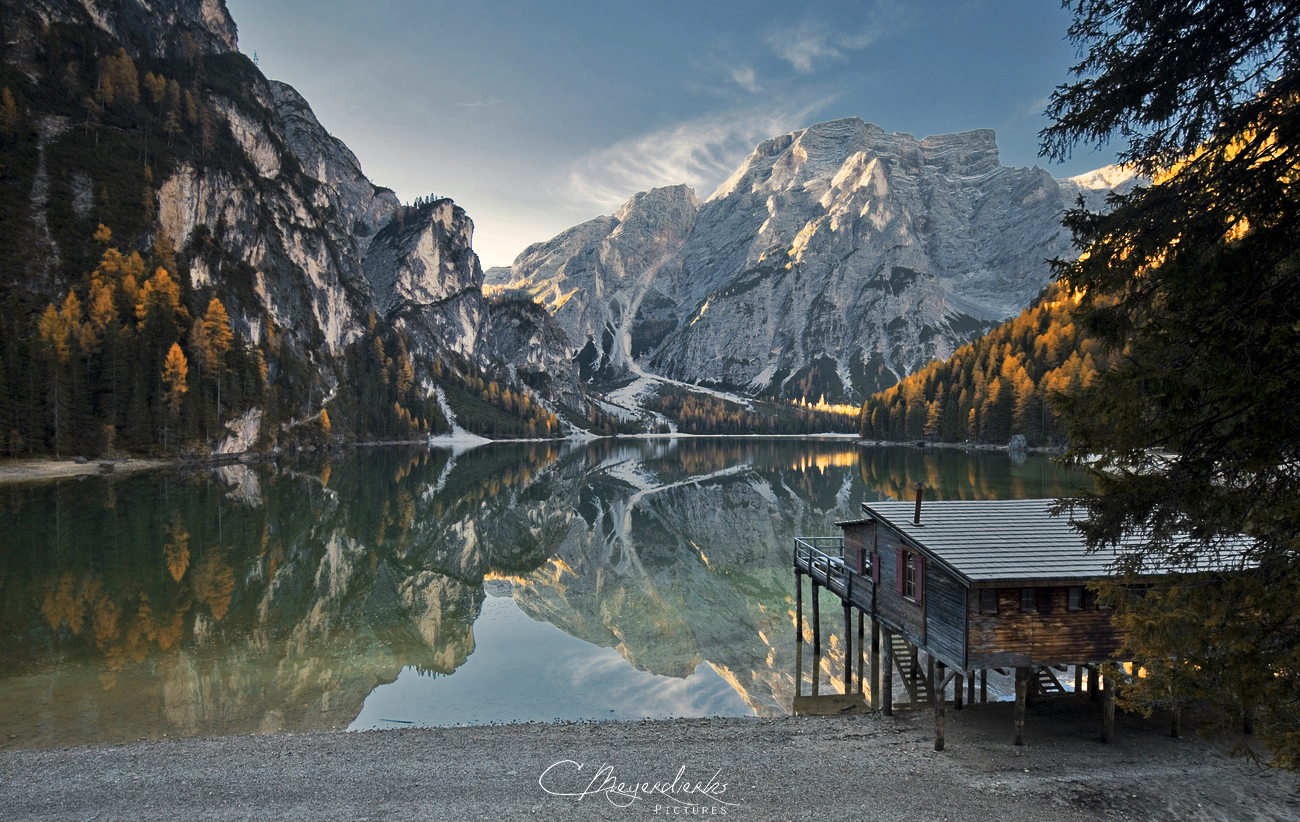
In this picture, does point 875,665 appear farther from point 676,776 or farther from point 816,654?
point 676,776

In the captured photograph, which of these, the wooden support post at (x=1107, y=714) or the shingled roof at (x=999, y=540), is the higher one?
the shingled roof at (x=999, y=540)

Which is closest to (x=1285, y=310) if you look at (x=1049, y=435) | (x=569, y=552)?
(x=569, y=552)

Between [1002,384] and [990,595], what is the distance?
416 ft

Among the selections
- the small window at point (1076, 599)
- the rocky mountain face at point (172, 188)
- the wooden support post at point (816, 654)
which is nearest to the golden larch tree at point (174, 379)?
the rocky mountain face at point (172, 188)

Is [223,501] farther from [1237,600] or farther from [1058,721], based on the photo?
[1237,600]

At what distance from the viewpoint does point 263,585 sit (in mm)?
35938

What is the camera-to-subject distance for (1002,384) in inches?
5005

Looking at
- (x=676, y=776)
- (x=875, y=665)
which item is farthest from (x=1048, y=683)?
(x=676, y=776)

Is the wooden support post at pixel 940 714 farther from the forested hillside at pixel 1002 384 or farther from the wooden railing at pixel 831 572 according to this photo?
the forested hillside at pixel 1002 384

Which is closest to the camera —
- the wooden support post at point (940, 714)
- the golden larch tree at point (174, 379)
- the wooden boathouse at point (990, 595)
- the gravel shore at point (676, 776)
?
the gravel shore at point (676, 776)

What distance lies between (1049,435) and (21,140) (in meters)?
197

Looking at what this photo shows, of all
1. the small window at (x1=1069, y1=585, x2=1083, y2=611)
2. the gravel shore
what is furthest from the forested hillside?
the gravel shore

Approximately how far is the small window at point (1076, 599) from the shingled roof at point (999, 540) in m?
0.51

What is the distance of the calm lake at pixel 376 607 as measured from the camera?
21703 mm
